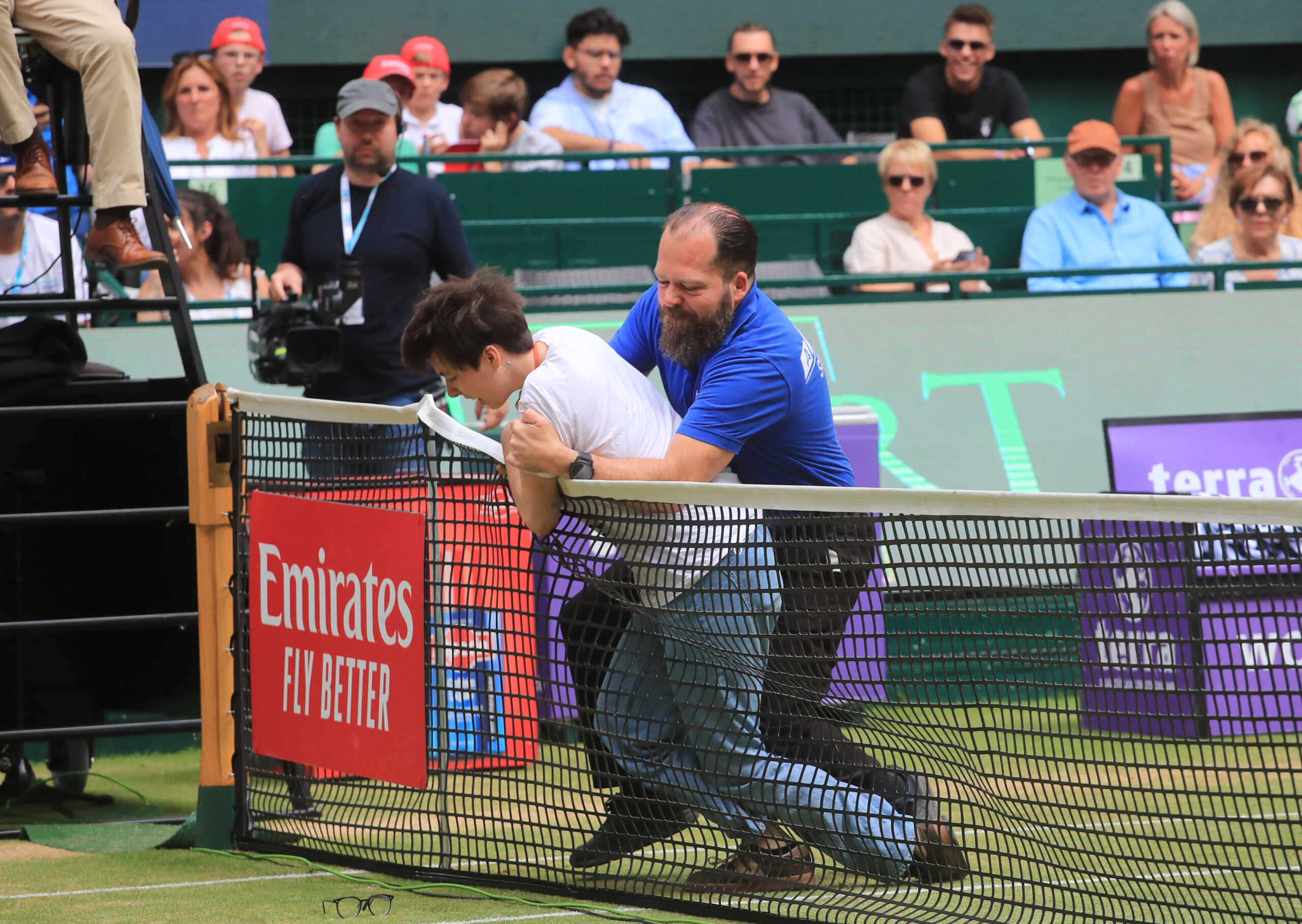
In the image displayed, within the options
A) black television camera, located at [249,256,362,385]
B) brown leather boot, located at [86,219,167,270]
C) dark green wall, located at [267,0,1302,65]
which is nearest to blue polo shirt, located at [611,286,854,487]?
brown leather boot, located at [86,219,167,270]

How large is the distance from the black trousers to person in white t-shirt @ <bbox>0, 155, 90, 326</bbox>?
4446 millimetres

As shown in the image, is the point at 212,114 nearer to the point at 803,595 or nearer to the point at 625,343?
the point at 625,343

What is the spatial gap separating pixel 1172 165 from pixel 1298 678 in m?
9.14

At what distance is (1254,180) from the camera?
998 cm

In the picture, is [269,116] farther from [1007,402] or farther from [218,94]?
[1007,402]

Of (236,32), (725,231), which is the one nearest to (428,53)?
(236,32)

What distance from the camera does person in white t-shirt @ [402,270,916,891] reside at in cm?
419

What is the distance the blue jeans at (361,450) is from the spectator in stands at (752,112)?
19.9ft

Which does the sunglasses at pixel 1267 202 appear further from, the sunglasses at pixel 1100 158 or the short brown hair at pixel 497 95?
the short brown hair at pixel 497 95

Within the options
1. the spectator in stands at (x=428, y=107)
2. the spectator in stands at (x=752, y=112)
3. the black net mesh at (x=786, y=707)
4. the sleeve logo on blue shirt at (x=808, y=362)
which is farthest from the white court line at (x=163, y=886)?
the spectator in stands at (x=752, y=112)

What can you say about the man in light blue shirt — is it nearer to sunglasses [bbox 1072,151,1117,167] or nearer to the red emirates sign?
sunglasses [bbox 1072,151,1117,167]

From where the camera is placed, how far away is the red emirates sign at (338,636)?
4.65m

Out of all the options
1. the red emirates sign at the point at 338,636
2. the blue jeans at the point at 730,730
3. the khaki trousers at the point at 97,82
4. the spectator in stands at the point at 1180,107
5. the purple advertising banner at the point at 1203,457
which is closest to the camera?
the blue jeans at the point at 730,730

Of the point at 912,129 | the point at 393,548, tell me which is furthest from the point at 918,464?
the point at 393,548
